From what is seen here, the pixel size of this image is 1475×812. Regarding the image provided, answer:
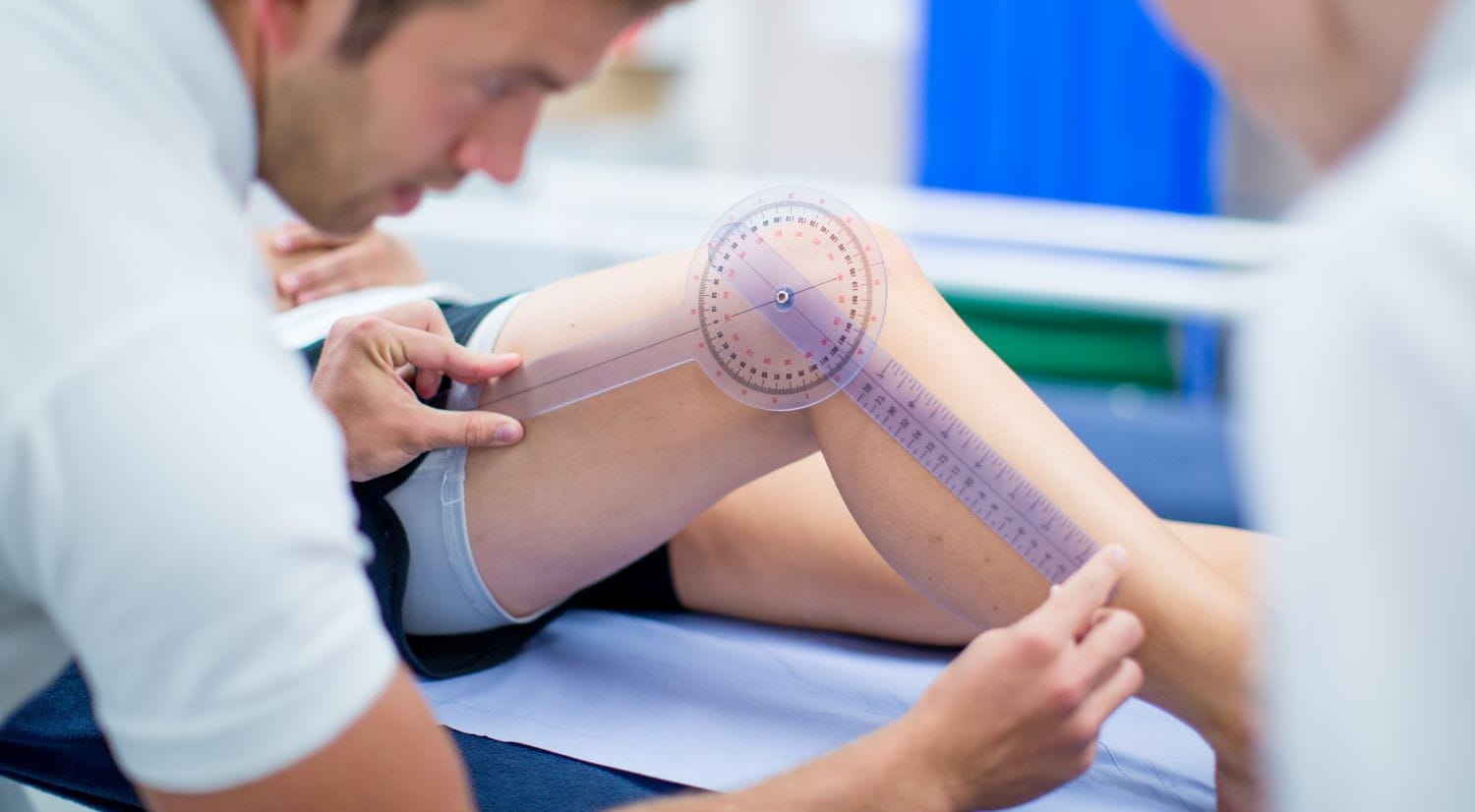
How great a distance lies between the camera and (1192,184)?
293 centimetres

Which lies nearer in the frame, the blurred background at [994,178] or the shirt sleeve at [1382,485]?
the shirt sleeve at [1382,485]

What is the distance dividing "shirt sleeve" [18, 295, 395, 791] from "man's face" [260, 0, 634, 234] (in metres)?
0.16

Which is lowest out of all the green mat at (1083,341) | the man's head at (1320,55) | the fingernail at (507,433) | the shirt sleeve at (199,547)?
the green mat at (1083,341)

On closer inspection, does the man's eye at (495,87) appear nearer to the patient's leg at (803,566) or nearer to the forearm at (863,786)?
the forearm at (863,786)

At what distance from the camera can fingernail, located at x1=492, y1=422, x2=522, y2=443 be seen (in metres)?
0.98

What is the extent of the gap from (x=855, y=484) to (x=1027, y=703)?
0.24 metres

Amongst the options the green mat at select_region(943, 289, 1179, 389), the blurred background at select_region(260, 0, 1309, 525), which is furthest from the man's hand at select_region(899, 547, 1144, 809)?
the green mat at select_region(943, 289, 1179, 389)

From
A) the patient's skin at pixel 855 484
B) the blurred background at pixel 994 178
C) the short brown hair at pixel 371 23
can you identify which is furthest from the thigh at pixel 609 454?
the blurred background at pixel 994 178

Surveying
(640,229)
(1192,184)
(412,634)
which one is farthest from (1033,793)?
(1192,184)

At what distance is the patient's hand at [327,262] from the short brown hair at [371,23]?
661mm

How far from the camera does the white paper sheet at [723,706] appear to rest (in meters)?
0.98

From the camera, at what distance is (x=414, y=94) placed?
27.3 inches

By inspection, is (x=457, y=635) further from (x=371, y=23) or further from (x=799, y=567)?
(x=371, y=23)

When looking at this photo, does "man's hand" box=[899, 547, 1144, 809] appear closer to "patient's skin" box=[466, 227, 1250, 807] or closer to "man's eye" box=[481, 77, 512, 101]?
"patient's skin" box=[466, 227, 1250, 807]
